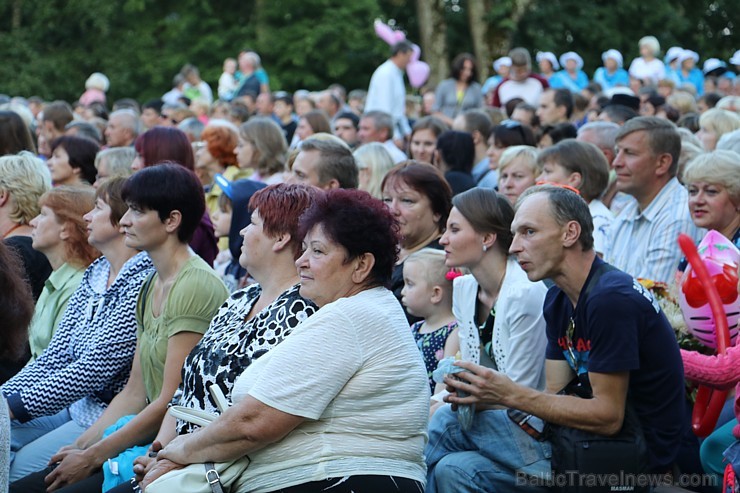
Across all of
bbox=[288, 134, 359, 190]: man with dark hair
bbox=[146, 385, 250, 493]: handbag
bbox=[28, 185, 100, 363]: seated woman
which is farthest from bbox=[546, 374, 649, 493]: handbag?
bbox=[28, 185, 100, 363]: seated woman

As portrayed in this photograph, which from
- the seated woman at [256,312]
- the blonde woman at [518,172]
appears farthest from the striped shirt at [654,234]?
the seated woman at [256,312]

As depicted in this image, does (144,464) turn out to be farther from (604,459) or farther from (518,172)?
(518,172)

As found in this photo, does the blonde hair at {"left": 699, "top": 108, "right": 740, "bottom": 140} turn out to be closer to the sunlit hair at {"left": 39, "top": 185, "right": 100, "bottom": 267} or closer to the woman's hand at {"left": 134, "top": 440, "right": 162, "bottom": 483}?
the sunlit hair at {"left": 39, "top": 185, "right": 100, "bottom": 267}

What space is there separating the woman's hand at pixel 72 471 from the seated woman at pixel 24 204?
1.77 meters

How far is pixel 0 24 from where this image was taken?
29609 mm

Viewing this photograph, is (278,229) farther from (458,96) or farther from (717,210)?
(458,96)

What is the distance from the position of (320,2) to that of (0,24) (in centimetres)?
935

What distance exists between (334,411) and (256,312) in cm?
83

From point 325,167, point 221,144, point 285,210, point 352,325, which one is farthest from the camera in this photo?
point 221,144

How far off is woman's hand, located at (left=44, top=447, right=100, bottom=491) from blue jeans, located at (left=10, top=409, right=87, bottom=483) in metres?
0.39

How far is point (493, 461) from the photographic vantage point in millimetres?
4172

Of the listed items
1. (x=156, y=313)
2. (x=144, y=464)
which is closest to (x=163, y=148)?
(x=156, y=313)

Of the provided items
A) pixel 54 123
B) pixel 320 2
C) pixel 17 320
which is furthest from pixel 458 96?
pixel 320 2

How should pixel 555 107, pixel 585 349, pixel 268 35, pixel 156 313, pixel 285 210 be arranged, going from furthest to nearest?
1. pixel 268 35
2. pixel 555 107
3. pixel 156 313
4. pixel 285 210
5. pixel 585 349
